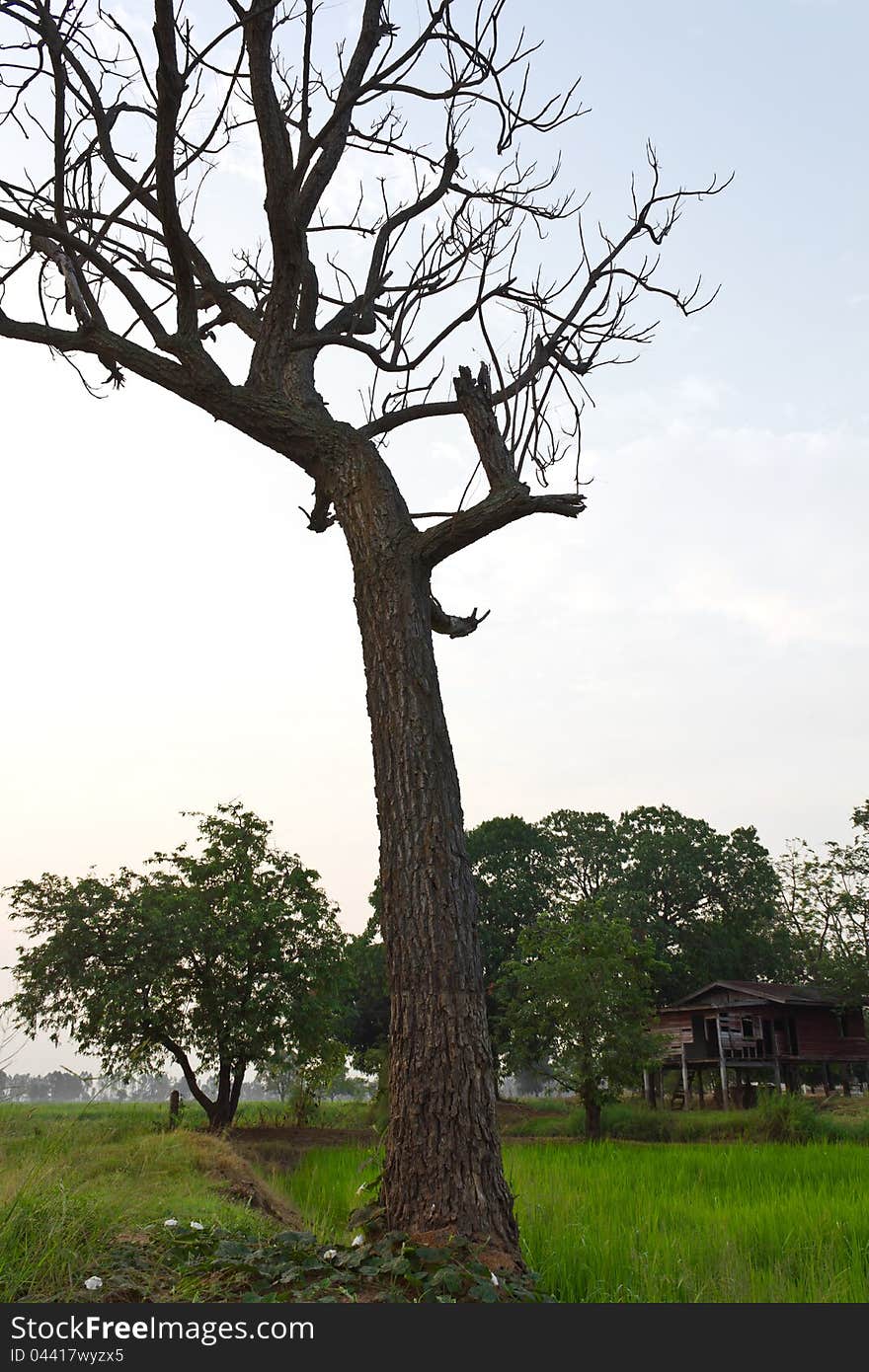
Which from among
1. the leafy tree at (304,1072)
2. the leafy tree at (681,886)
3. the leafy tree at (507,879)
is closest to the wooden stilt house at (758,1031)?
the leafy tree at (681,886)

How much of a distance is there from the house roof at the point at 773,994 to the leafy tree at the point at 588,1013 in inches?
355

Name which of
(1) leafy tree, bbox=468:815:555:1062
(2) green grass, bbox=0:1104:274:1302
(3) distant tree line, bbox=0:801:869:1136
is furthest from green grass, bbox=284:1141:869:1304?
(1) leafy tree, bbox=468:815:555:1062

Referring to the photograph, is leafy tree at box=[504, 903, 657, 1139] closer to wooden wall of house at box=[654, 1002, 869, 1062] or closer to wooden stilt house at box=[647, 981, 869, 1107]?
wooden stilt house at box=[647, 981, 869, 1107]

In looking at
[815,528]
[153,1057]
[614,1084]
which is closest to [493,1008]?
[614,1084]

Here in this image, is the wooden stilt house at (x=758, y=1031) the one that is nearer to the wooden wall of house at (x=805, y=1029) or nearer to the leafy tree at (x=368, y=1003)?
the wooden wall of house at (x=805, y=1029)

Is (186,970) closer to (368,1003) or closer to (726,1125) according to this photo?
(726,1125)

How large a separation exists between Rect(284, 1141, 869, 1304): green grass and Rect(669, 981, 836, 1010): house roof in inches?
683

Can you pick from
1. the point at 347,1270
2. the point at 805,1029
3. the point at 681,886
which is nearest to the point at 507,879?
the point at 681,886

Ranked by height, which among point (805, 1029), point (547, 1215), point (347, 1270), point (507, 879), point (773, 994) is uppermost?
point (507, 879)

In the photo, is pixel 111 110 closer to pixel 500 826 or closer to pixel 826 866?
pixel 500 826

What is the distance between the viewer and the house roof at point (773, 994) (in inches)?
1093

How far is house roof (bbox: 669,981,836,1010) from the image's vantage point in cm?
2775

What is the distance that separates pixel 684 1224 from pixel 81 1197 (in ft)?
13.2

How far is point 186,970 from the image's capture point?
1571 cm
